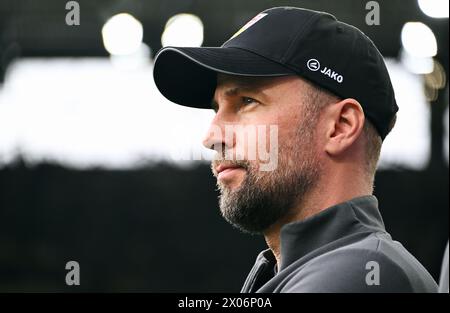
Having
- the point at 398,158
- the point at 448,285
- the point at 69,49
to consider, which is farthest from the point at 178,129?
the point at 448,285

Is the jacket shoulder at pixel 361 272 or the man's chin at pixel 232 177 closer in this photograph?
the jacket shoulder at pixel 361 272

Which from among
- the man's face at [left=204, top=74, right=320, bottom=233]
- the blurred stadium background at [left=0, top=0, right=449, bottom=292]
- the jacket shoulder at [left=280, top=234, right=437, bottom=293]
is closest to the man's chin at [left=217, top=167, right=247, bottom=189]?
the man's face at [left=204, top=74, right=320, bottom=233]

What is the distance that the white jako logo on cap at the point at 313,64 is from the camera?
1341 millimetres

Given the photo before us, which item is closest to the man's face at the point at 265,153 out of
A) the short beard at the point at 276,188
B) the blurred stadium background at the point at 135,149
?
the short beard at the point at 276,188

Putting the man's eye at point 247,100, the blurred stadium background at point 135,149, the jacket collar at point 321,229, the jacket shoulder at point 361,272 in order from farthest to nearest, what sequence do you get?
the blurred stadium background at point 135,149, the man's eye at point 247,100, the jacket collar at point 321,229, the jacket shoulder at point 361,272

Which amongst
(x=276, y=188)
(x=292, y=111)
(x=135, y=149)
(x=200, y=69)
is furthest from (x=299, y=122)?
(x=135, y=149)

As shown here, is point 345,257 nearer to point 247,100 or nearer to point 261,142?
point 261,142

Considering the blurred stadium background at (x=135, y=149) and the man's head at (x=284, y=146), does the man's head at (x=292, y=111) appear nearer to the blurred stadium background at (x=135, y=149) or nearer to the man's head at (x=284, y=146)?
the man's head at (x=284, y=146)

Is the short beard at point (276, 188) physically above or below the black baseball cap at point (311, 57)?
below

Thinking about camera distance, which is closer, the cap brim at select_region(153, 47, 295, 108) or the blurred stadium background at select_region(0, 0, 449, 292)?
the cap brim at select_region(153, 47, 295, 108)

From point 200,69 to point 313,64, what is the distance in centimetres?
25

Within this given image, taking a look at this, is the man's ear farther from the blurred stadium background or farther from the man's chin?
the blurred stadium background

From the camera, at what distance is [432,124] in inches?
231

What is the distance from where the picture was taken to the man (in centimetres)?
134
